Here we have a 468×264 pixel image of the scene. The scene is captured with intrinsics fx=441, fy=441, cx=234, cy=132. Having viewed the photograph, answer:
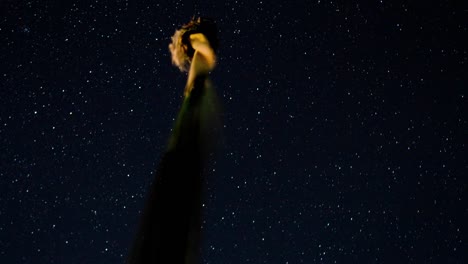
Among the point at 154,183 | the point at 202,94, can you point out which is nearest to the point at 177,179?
the point at 154,183

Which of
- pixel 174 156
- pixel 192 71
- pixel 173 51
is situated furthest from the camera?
pixel 173 51

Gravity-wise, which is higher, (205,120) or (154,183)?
(205,120)

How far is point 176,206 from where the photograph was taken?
100 cm

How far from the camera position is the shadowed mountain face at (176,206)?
A: 96 centimetres

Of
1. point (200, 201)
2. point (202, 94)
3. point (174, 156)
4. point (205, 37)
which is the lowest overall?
point (200, 201)

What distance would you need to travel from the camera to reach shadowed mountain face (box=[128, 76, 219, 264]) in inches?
37.9

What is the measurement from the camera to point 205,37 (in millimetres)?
1429

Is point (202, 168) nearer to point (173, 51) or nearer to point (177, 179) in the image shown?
point (177, 179)

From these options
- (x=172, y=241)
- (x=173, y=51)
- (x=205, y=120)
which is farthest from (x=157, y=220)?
(x=173, y=51)

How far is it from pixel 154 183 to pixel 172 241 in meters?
0.16

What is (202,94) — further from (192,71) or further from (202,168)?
(202,168)

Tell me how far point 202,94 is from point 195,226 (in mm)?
441

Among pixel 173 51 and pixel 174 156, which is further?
pixel 173 51

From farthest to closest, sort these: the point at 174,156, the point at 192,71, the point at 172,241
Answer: the point at 192,71 → the point at 174,156 → the point at 172,241
